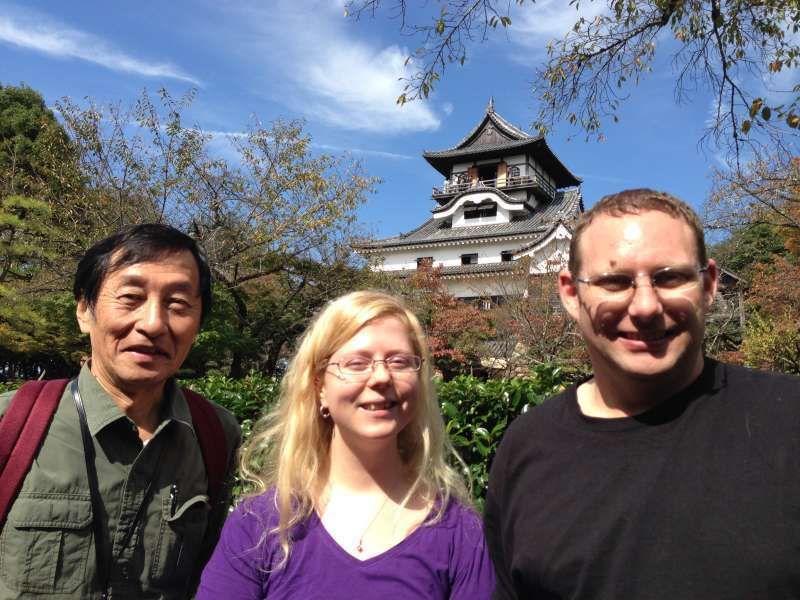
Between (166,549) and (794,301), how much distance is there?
15.7m

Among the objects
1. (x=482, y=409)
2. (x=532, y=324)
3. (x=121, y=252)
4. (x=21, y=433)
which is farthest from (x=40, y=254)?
(x=21, y=433)

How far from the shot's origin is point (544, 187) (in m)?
36.1

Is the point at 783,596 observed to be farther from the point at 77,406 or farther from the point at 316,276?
the point at 316,276

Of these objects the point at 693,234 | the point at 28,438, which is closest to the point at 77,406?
the point at 28,438

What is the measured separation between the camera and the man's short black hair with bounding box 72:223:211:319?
6.02 ft

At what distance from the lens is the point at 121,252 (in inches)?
72.7

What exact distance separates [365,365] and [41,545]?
3.22 feet

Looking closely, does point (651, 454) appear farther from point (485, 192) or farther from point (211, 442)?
→ point (485, 192)

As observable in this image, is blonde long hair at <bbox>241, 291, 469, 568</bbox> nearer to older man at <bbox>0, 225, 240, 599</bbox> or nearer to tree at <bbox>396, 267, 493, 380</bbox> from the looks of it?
older man at <bbox>0, 225, 240, 599</bbox>

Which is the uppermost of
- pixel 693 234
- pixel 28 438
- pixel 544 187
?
pixel 544 187

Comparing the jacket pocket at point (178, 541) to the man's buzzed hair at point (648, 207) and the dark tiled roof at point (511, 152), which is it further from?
the dark tiled roof at point (511, 152)

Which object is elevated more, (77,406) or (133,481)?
(77,406)

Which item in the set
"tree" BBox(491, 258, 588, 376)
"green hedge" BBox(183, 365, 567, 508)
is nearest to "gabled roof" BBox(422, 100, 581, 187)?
"tree" BBox(491, 258, 588, 376)

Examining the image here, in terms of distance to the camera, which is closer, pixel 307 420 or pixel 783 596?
pixel 783 596
